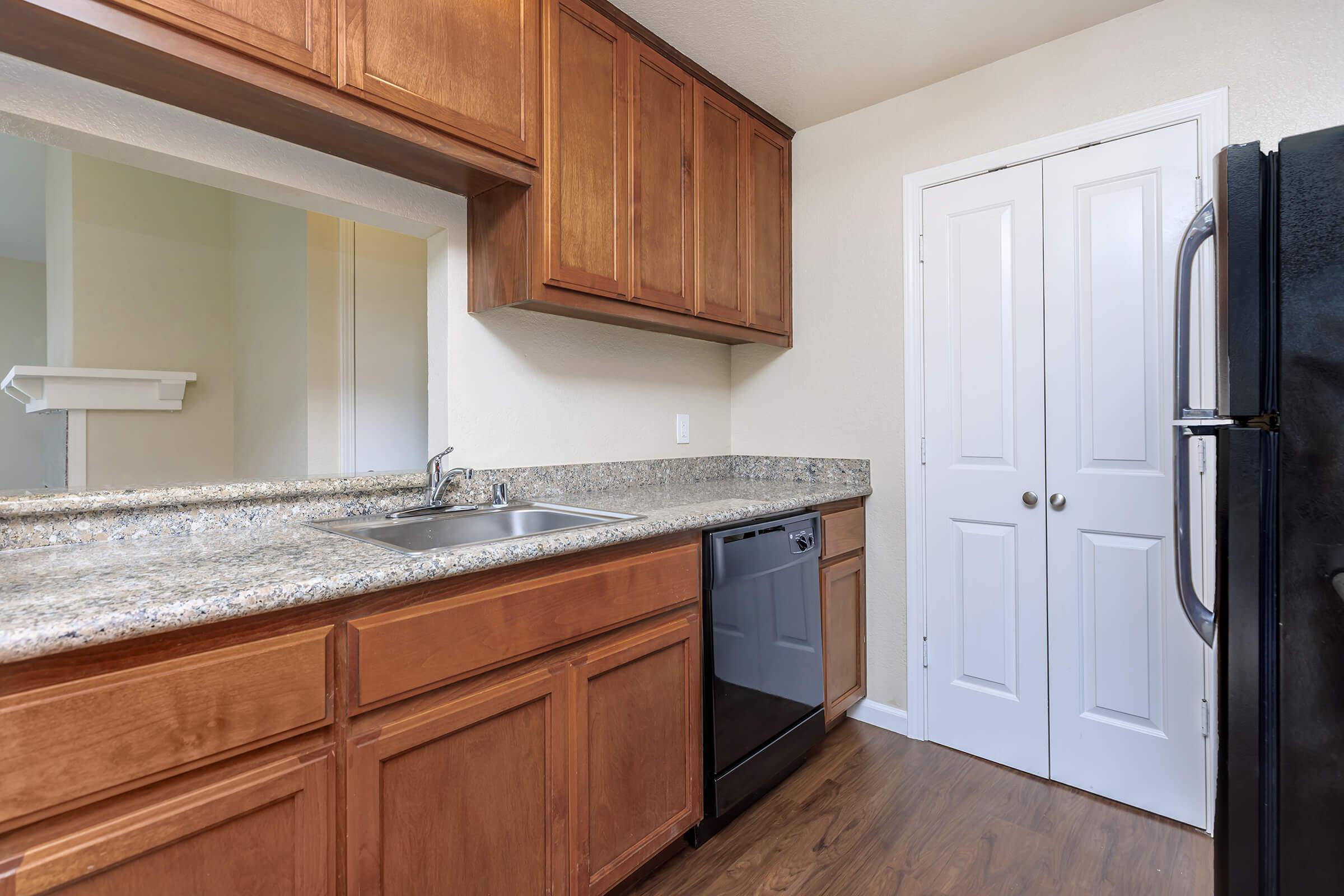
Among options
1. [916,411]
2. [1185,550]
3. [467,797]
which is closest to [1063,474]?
[916,411]

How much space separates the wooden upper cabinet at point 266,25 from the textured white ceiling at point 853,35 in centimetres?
97

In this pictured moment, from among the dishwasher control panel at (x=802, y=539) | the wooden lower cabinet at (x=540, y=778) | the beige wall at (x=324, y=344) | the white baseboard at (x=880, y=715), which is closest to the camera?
the wooden lower cabinet at (x=540, y=778)

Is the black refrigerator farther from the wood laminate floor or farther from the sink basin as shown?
the sink basin

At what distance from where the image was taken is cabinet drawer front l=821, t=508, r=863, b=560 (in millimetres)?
2205

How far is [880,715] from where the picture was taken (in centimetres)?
245

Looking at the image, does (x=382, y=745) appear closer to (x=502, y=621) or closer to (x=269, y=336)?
(x=502, y=621)

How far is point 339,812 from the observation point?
100 cm

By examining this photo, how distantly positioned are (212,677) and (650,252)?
162 cm

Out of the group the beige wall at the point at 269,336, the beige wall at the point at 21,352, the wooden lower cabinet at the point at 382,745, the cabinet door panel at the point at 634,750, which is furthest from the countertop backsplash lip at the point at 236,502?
the beige wall at the point at 21,352

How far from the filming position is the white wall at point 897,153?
1.72m

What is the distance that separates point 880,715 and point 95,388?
3718 millimetres

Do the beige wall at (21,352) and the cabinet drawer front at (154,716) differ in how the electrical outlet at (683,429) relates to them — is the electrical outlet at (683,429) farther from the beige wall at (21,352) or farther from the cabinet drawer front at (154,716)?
the beige wall at (21,352)

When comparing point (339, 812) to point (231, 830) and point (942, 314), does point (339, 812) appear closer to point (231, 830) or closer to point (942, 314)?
point (231, 830)

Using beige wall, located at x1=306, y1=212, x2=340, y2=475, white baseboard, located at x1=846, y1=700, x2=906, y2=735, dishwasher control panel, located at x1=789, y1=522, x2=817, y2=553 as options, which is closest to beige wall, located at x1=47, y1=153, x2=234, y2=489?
beige wall, located at x1=306, y1=212, x2=340, y2=475
